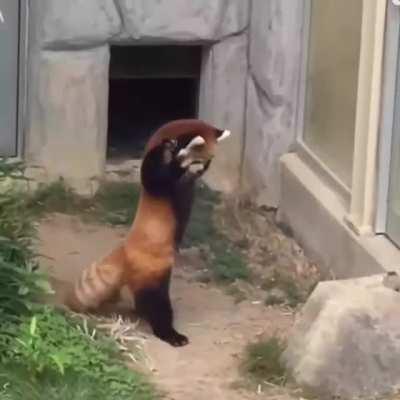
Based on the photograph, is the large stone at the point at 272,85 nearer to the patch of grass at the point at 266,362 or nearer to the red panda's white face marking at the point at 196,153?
the red panda's white face marking at the point at 196,153

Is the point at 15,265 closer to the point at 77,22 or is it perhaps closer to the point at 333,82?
the point at 333,82

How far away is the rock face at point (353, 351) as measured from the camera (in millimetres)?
4199

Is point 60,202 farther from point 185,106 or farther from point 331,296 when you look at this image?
point 331,296

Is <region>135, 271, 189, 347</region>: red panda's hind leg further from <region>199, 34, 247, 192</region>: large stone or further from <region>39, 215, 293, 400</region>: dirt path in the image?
<region>199, 34, 247, 192</region>: large stone

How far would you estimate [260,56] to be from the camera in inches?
232

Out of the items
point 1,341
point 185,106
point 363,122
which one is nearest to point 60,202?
point 185,106

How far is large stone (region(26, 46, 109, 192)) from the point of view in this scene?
5855 millimetres

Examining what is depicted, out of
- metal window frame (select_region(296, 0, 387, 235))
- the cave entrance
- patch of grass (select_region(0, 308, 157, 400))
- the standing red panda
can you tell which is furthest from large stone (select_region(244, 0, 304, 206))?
patch of grass (select_region(0, 308, 157, 400))

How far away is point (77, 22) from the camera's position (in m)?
5.83

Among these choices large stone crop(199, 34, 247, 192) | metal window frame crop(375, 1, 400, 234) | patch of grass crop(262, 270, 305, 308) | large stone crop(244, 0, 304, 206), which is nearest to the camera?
metal window frame crop(375, 1, 400, 234)

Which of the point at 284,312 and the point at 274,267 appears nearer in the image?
the point at 284,312

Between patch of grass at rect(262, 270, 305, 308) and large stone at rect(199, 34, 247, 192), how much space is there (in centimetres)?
86

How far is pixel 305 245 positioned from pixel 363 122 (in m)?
0.62

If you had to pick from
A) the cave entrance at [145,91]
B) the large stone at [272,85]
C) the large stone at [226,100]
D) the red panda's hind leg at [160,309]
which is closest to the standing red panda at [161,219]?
the red panda's hind leg at [160,309]
